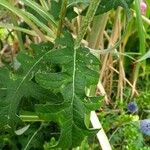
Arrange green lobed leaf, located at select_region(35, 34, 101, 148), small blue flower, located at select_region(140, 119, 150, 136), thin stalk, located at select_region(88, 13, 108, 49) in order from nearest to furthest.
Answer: green lobed leaf, located at select_region(35, 34, 101, 148) → thin stalk, located at select_region(88, 13, 108, 49) → small blue flower, located at select_region(140, 119, 150, 136)

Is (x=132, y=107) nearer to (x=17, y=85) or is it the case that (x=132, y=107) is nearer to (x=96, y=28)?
(x=96, y=28)

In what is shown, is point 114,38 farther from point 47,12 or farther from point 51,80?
point 51,80

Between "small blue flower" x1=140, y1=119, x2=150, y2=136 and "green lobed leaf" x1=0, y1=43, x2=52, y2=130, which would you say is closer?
"green lobed leaf" x1=0, y1=43, x2=52, y2=130

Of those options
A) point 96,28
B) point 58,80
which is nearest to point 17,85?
point 58,80

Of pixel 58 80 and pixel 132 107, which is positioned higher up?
pixel 58 80

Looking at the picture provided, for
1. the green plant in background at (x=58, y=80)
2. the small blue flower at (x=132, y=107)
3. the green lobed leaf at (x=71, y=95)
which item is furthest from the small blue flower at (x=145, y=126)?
the green lobed leaf at (x=71, y=95)

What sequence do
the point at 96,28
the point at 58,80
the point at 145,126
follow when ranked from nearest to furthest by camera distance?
the point at 58,80
the point at 96,28
the point at 145,126

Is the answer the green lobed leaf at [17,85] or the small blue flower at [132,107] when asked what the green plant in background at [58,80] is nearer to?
the green lobed leaf at [17,85]

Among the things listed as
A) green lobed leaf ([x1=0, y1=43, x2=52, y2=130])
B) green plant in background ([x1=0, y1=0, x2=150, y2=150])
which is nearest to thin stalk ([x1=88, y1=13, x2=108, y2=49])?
green plant in background ([x1=0, y1=0, x2=150, y2=150])

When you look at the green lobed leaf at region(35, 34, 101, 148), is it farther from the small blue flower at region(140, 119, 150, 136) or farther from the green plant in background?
the small blue flower at region(140, 119, 150, 136)

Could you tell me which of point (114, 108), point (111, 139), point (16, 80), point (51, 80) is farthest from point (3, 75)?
Result: point (114, 108)

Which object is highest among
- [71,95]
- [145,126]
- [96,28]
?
[96,28]
